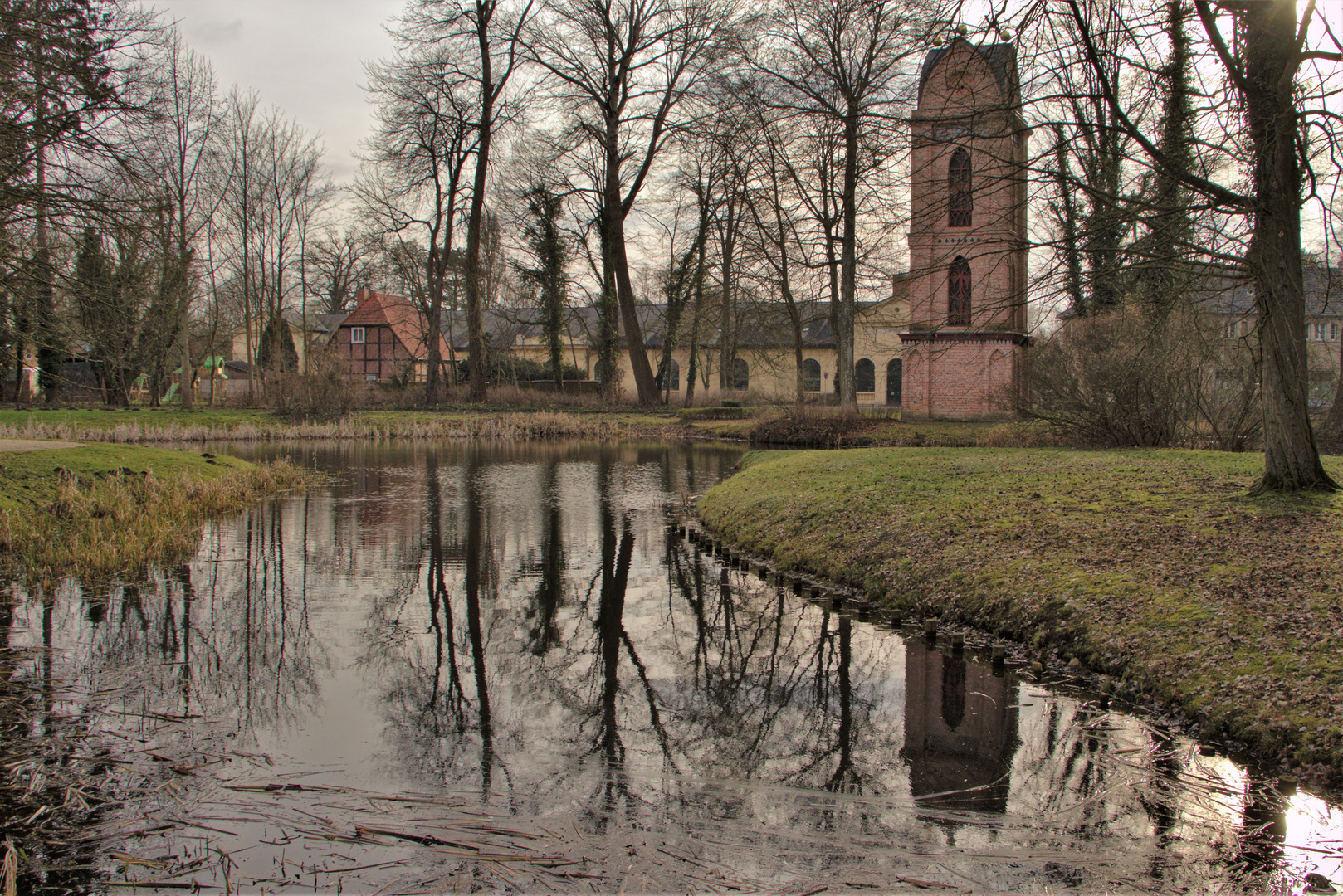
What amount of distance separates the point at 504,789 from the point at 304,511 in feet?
32.9

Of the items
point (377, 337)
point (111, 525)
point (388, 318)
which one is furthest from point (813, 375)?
point (111, 525)

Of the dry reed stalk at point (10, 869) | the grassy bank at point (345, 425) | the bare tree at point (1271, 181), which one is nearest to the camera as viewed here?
the dry reed stalk at point (10, 869)

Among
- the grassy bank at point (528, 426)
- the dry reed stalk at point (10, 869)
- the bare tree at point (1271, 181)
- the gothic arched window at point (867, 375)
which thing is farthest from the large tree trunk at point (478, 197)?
the dry reed stalk at point (10, 869)

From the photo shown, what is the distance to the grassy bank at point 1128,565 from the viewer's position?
15.0 feet

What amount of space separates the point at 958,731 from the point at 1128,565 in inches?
100

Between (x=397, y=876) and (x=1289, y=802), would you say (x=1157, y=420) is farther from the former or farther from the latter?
(x=397, y=876)

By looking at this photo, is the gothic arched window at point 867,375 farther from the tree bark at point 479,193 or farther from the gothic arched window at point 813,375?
the tree bark at point 479,193

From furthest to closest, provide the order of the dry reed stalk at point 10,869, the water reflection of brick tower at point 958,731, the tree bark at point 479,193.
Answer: the tree bark at point 479,193
the water reflection of brick tower at point 958,731
the dry reed stalk at point 10,869

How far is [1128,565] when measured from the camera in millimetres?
6383

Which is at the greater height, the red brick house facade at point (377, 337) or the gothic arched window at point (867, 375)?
the red brick house facade at point (377, 337)

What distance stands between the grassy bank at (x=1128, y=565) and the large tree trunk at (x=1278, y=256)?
1.77ft

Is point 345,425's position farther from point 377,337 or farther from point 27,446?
point 377,337

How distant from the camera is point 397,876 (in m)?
3.09

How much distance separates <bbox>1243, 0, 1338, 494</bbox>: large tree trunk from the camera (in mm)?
7648
